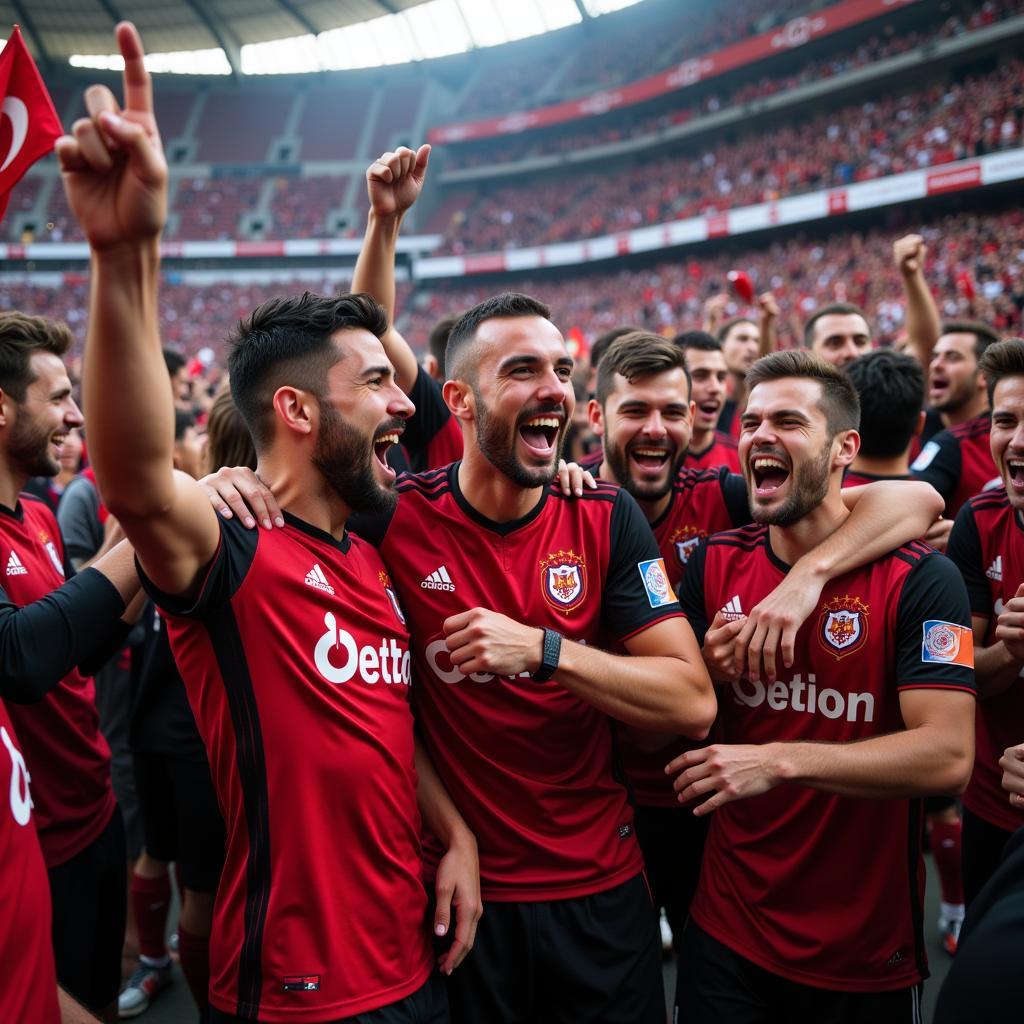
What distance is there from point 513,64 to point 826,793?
46511 mm

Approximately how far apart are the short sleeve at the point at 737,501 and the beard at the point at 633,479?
209 mm

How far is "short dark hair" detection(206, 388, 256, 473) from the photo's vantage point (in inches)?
122

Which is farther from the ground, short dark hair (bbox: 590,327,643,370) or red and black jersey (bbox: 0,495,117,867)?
short dark hair (bbox: 590,327,643,370)

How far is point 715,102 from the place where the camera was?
31.8 meters

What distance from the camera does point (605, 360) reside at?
3.47m

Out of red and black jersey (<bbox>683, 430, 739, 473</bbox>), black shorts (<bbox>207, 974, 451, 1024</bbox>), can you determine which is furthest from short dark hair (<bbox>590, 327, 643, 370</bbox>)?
black shorts (<bbox>207, 974, 451, 1024</bbox>)

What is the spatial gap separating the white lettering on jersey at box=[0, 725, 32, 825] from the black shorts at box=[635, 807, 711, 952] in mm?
1916

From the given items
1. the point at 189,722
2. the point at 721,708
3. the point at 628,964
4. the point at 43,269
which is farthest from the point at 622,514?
the point at 43,269

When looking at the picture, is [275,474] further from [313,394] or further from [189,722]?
[189,722]

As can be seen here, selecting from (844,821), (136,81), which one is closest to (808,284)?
(844,821)

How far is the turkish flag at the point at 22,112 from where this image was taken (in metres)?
2.82

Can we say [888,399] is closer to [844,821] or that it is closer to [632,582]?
[632,582]

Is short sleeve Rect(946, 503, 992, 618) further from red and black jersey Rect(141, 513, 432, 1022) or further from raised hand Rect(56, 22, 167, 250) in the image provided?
raised hand Rect(56, 22, 167, 250)

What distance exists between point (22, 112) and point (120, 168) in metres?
1.99
